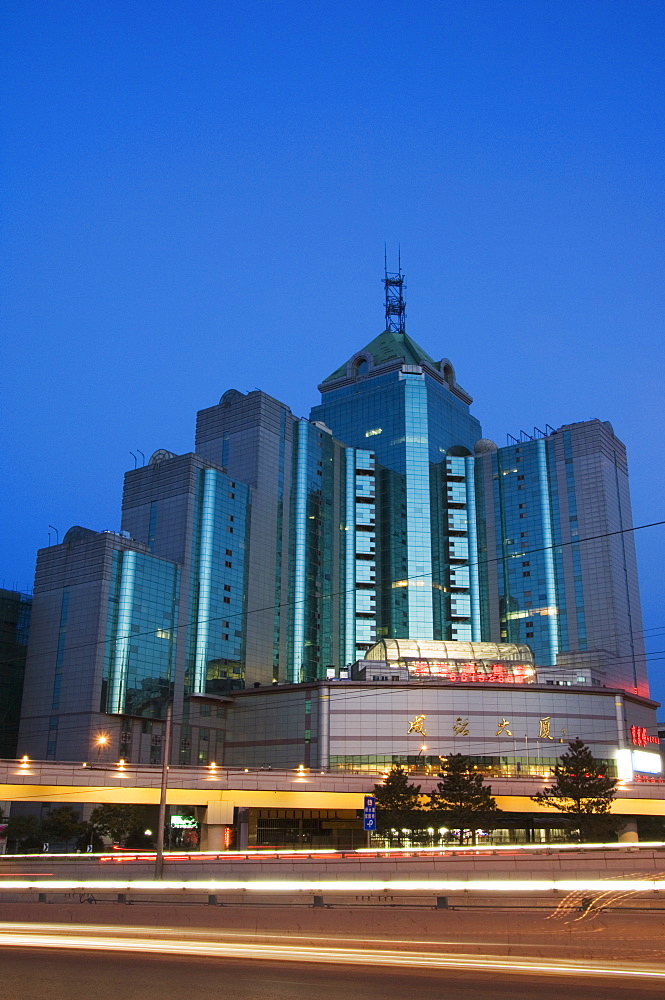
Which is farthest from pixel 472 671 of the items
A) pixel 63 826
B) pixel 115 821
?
pixel 63 826

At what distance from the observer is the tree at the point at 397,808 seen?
89.4 m

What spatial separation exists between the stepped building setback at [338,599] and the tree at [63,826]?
70.2ft

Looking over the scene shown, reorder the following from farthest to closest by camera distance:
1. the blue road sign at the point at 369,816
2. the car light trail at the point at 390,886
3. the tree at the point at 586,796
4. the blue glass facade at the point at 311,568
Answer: the blue glass facade at the point at 311,568
the tree at the point at 586,796
the blue road sign at the point at 369,816
the car light trail at the point at 390,886

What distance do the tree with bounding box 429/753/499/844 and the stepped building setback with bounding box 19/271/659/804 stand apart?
3577 cm

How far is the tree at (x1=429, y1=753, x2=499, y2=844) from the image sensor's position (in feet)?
291

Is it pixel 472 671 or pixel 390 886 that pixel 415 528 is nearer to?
pixel 472 671

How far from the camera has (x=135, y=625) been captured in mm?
138250

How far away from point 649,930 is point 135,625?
121219 mm

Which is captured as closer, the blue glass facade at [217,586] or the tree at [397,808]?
the tree at [397,808]

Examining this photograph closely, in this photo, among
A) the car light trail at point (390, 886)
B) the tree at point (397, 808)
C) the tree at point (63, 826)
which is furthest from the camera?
the tree at point (63, 826)

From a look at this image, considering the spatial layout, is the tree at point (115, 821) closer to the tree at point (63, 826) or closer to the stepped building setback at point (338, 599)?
the tree at point (63, 826)

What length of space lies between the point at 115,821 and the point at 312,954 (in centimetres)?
8805

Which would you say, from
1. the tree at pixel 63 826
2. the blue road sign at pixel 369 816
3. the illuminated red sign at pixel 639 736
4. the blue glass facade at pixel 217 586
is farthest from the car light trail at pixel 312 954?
the illuminated red sign at pixel 639 736

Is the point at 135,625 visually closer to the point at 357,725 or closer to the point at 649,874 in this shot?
the point at 357,725
